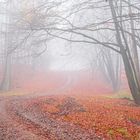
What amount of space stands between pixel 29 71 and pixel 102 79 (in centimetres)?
1250

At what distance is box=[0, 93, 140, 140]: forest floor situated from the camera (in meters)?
11.6

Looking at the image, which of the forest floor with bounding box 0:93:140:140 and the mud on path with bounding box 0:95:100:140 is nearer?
the mud on path with bounding box 0:95:100:140

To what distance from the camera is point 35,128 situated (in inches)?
492

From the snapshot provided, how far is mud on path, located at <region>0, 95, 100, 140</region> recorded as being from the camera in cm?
1127

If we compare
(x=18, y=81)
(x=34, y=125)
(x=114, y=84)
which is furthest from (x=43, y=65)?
(x=34, y=125)

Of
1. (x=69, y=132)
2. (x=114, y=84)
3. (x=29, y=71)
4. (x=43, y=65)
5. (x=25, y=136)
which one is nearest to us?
(x=25, y=136)

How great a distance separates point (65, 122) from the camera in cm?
1388

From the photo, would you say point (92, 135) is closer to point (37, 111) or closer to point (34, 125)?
point (34, 125)

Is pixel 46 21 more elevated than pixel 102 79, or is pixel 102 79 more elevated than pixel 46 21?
pixel 46 21

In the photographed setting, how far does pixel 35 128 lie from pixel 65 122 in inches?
71.6

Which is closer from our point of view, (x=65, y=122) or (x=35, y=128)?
(x=35, y=128)

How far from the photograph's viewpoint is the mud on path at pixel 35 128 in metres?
11.3

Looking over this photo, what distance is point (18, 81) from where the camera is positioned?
40625mm

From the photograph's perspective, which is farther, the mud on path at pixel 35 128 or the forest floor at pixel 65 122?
the forest floor at pixel 65 122
